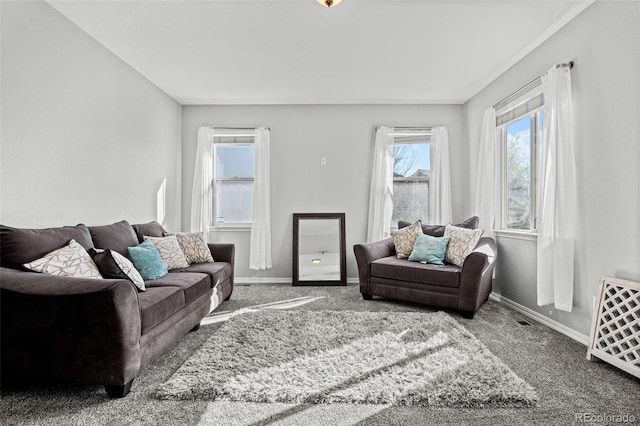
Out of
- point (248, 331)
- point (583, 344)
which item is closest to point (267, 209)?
point (248, 331)

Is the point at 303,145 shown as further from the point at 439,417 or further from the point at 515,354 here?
the point at 439,417

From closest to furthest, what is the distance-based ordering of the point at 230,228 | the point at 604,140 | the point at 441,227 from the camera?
the point at 604,140, the point at 441,227, the point at 230,228

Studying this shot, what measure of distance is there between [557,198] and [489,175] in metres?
1.30

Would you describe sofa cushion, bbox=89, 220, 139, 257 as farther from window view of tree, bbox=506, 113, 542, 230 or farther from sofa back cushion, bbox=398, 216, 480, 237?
window view of tree, bbox=506, 113, 542, 230

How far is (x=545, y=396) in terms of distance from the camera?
1.85 m

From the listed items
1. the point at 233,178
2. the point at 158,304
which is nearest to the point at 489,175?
the point at 233,178

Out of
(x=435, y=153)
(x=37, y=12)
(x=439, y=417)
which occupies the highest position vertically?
(x=37, y=12)

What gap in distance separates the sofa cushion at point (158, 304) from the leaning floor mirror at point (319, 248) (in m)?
2.39

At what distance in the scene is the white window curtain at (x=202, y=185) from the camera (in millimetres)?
4848

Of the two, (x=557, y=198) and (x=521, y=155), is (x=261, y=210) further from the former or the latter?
(x=557, y=198)

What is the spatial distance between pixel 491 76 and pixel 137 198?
445cm

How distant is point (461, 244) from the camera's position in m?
3.69

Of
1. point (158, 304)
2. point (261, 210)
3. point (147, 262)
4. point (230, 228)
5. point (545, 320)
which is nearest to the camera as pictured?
point (158, 304)

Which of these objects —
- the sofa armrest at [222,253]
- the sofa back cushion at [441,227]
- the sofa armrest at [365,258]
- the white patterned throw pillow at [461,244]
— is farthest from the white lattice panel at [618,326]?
the sofa armrest at [222,253]
